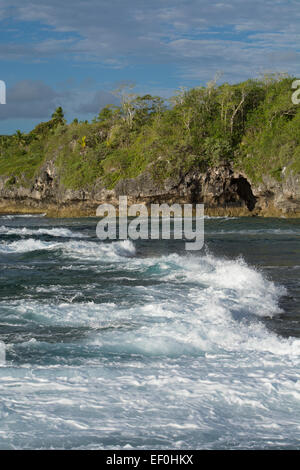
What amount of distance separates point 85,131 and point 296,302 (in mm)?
42009

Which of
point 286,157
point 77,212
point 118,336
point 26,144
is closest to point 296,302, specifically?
point 118,336

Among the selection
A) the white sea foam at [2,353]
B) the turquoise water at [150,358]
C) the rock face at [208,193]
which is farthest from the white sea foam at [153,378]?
the rock face at [208,193]

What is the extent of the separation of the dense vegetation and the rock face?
69cm

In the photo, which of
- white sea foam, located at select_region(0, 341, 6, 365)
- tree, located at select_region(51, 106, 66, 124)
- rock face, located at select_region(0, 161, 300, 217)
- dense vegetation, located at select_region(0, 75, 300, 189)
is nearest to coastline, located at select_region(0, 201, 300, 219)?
rock face, located at select_region(0, 161, 300, 217)

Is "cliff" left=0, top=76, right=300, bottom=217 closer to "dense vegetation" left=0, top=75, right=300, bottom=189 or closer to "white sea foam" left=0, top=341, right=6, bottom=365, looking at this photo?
"dense vegetation" left=0, top=75, right=300, bottom=189

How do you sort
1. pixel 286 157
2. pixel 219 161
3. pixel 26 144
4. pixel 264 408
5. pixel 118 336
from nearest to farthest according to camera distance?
pixel 264 408, pixel 118 336, pixel 286 157, pixel 219 161, pixel 26 144

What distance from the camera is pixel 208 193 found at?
39.4 m

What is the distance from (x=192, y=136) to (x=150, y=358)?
116ft

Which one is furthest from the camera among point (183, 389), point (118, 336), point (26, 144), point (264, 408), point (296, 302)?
point (26, 144)

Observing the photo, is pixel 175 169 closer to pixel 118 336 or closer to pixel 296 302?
pixel 296 302

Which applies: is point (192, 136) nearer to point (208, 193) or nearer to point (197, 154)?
point (197, 154)

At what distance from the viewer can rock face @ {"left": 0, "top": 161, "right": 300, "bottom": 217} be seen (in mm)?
35469

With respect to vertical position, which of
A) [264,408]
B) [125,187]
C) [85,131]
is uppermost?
[85,131]

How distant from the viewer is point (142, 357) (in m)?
6.40
